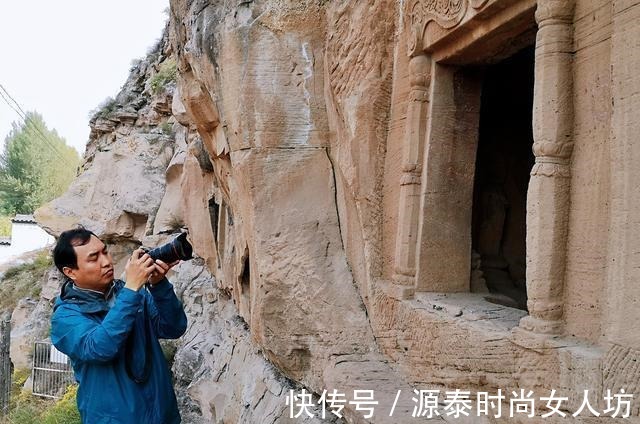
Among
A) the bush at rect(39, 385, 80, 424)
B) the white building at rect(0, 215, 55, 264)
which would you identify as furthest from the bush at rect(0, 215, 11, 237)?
the bush at rect(39, 385, 80, 424)

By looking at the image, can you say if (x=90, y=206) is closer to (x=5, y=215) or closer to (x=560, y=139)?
(x=560, y=139)

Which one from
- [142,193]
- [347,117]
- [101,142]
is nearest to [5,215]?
[101,142]

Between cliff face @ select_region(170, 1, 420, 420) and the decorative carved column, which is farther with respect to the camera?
cliff face @ select_region(170, 1, 420, 420)

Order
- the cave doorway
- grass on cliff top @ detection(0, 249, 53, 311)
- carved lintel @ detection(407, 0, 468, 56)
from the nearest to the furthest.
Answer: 1. carved lintel @ detection(407, 0, 468, 56)
2. the cave doorway
3. grass on cliff top @ detection(0, 249, 53, 311)

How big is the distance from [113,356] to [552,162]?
1.72m

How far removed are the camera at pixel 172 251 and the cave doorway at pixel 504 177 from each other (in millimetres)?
2001

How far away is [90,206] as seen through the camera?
10484 millimetres

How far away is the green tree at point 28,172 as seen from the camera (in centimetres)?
3122

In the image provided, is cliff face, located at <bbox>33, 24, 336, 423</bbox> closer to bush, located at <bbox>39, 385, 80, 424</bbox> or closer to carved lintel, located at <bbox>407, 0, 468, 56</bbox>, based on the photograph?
bush, located at <bbox>39, 385, 80, 424</bbox>

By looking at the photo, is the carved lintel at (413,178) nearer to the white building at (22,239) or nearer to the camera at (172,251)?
the camera at (172,251)

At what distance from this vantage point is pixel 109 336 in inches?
77.0

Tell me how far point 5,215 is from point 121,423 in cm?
3309

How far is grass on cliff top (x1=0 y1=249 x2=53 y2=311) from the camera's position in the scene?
1246cm

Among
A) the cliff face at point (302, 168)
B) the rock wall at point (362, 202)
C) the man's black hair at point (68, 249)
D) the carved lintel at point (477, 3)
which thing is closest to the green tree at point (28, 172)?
the rock wall at point (362, 202)
